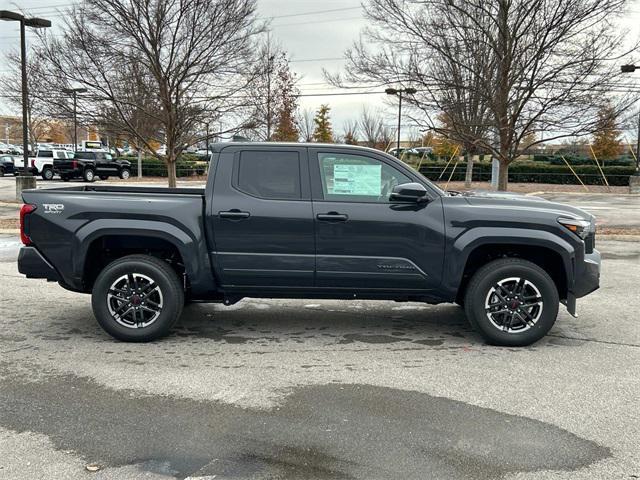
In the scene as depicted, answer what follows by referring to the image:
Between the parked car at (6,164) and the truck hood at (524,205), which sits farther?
the parked car at (6,164)

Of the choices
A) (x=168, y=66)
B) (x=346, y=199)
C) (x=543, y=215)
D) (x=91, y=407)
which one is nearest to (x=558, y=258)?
(x=543, y=215)

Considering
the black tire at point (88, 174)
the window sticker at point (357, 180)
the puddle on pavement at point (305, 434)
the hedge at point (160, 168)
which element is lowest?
the puddle on pavement at point (305, 434)

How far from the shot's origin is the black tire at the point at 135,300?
5.47m

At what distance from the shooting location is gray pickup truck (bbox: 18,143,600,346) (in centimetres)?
540

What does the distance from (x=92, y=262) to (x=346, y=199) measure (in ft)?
8.34

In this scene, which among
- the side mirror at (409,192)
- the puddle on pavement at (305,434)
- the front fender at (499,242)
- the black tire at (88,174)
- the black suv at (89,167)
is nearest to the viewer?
the puddle on pavement at (305,434)

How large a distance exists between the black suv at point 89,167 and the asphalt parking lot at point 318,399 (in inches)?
1214

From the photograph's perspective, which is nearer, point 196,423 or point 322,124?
point 196,423

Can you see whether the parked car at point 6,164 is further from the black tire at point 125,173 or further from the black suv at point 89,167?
the black tire at point 125,173

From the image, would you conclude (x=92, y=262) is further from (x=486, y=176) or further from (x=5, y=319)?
(x=486, y=176)

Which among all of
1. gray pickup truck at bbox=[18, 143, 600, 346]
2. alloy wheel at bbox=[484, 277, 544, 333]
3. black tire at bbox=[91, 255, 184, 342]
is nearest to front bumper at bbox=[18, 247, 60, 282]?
gray pickup truck at bbox=[18, 143, 600, 346]

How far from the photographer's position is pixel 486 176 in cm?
3878

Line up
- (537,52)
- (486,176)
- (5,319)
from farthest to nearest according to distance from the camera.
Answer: (486,176)
(537,52)
(5,319)

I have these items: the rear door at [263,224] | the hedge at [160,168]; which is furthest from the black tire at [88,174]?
the rear door at [263,224]
